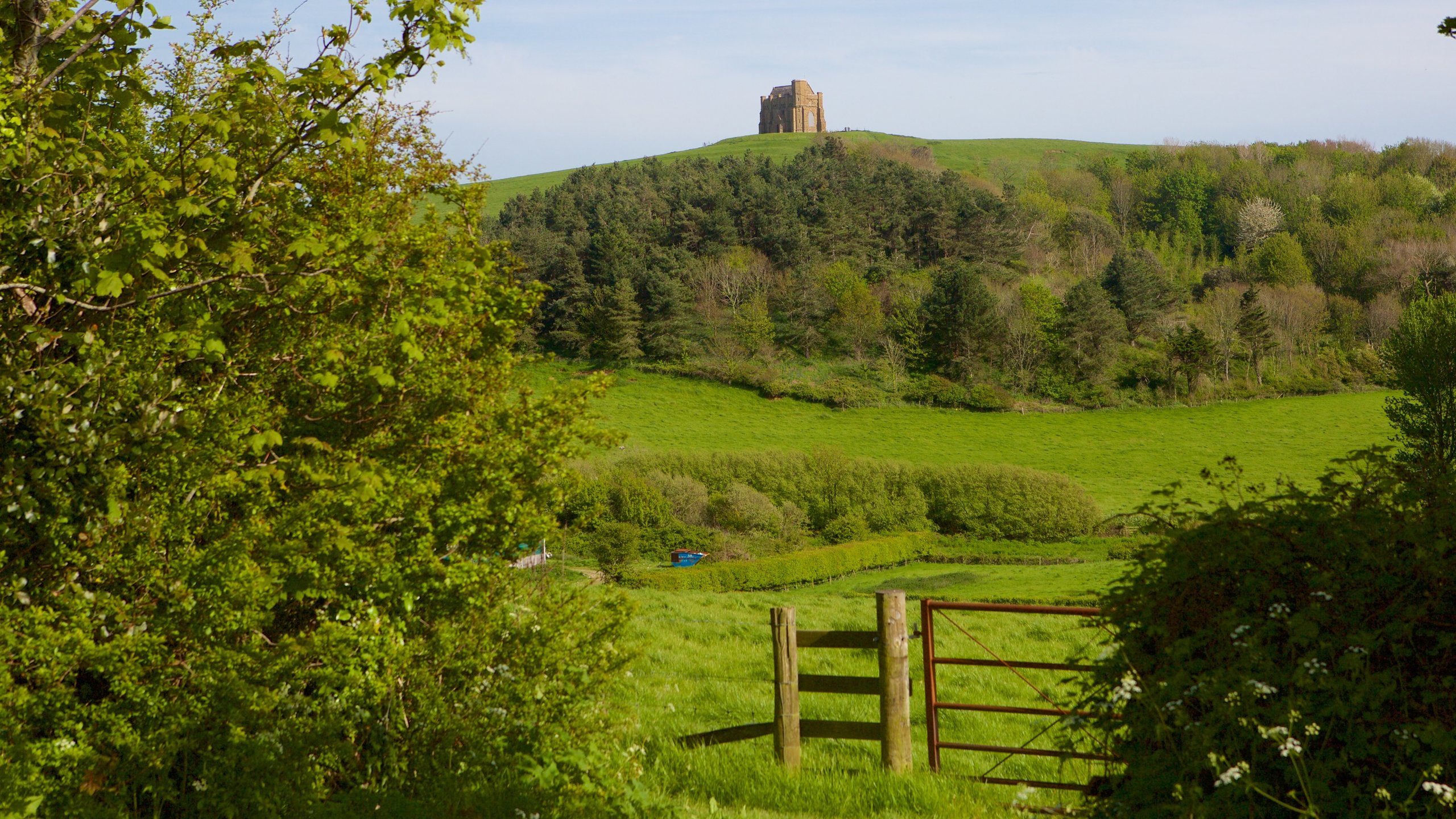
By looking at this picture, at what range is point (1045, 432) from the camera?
228ft

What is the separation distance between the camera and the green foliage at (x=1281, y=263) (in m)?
97.5

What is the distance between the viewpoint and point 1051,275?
100312mm

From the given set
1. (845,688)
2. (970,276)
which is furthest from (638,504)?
(970,276)

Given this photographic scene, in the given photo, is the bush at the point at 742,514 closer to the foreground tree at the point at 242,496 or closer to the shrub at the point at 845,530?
the shrub at the point at 845,530

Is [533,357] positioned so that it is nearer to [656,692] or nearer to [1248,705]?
[656,692]

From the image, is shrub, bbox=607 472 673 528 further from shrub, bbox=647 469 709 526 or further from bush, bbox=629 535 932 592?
bush, bbox=629 535 932 592

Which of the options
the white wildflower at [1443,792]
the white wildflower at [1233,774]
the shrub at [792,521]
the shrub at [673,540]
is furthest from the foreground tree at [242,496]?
the shrub at [792,521]

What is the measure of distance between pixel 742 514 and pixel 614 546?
9.96 m

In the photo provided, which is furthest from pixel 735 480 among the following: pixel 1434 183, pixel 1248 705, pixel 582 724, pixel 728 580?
pixel 1434 183

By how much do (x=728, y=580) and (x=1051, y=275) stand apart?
244 ft

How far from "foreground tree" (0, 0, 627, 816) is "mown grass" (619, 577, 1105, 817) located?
3.68ft

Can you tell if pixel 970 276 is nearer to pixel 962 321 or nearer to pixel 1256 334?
pixel 962 321

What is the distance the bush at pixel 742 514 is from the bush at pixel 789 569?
4928 millimetres

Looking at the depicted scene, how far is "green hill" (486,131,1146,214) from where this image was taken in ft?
481
